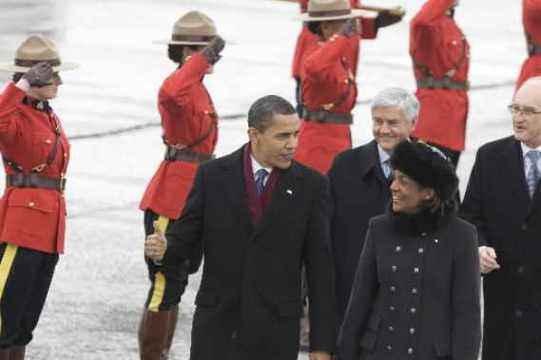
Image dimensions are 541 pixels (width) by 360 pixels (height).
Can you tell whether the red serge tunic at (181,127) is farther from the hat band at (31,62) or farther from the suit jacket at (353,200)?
the suit jacket at (353,200)

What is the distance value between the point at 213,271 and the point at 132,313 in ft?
11.3

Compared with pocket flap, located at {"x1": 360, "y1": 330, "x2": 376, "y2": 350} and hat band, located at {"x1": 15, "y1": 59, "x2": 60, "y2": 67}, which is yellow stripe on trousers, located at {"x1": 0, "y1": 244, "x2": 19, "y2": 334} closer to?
hat band, located at {"x1": 15, "y1": 59, "x2": 60, "y2": 67}

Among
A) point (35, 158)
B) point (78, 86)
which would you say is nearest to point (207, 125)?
point (35, 158)

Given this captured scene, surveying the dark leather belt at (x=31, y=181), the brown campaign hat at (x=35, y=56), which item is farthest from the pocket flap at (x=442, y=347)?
the brown campaign hat at (x=35, y=56)

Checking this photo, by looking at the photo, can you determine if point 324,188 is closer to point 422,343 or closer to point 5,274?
point 422,343

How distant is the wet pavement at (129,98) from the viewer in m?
11.6

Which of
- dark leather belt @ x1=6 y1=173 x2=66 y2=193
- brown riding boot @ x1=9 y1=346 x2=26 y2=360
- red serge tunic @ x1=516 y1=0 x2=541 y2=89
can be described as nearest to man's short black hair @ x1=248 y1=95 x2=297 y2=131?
dark leather belt @ x1=6 y1=173 x2=66 y2=193

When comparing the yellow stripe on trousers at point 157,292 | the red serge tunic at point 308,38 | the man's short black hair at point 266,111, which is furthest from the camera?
the red serge tunic at point 308,38

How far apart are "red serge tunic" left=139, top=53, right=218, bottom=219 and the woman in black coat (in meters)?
2.81

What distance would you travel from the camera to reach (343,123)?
11.7 m

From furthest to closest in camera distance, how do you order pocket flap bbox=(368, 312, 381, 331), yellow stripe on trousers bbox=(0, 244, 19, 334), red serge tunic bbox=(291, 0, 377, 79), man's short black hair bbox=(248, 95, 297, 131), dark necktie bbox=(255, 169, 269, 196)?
red serge tunic bbox=(291, 0, 377, 79)
yellow stripe on trousers bbox=(0, 244, 19, 334)
dark necktie bbox=(255, 169, 269, 196)
man's short black hair bbox=(248, 95, 297, 131)
pocket flap bbox=(368, 312, 381, 331)

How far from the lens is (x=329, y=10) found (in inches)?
459

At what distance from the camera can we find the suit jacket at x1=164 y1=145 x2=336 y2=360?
811cm

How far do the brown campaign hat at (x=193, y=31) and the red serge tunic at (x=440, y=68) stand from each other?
2.56 metres
